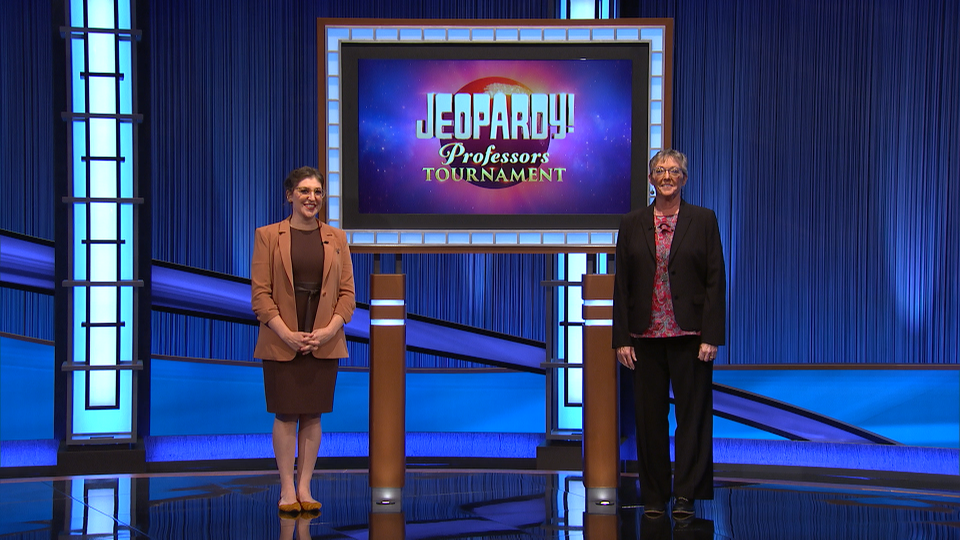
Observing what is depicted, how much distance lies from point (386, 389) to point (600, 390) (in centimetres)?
90

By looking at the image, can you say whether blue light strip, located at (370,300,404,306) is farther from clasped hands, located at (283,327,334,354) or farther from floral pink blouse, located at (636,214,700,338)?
floral pink blouse, located at (636,214,700,338)

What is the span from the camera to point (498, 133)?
12.6 ft

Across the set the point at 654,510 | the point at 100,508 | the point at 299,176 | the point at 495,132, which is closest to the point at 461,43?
the point at 495,132

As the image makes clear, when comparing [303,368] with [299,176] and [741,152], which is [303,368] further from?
[741,152]

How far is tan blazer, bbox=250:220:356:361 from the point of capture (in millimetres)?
3521

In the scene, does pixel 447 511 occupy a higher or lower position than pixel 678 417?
lower

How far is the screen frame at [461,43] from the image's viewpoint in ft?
12.5

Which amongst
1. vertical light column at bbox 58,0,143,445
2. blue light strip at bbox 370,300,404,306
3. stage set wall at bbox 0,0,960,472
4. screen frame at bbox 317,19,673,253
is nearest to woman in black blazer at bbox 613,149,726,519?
screen frame at bbox 317,19,673,253

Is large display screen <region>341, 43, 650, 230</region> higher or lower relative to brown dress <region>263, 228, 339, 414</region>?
higher

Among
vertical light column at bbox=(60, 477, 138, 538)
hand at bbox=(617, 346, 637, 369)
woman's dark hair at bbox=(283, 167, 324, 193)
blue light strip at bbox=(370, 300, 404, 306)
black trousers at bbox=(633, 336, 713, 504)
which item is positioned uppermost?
woman's dark hair at bbox=(283, 167, 324, 193)

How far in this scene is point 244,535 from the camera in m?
3.24

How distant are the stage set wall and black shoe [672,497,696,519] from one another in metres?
1.69

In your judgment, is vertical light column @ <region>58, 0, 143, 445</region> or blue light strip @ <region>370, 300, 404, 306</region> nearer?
blue light strip @ <region>370, 300, 404, 306</region>

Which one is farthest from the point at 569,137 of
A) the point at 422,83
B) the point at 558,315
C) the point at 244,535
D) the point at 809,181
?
the point at 244,535
